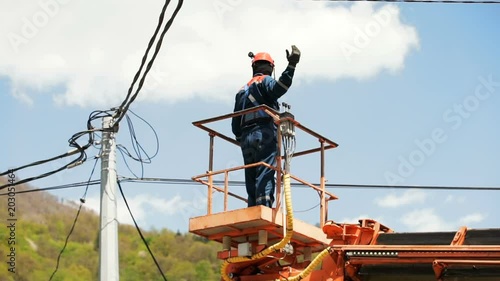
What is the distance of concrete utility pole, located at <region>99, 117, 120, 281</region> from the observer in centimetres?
1352

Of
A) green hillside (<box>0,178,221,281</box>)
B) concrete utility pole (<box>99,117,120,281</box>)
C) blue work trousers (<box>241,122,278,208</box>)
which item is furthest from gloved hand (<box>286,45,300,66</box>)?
green hillside (<box>0,178,221,281</box>)

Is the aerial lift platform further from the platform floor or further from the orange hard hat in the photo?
the orange hard hat

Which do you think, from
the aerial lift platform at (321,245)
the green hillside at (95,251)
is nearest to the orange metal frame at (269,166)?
the aerial lift platform at (321,245)

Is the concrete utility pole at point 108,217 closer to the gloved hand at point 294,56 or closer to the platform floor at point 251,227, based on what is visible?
the platform floor at point 251,227

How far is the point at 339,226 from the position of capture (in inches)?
463

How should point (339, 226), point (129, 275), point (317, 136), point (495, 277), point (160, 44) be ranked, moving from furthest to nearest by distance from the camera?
point (129, 275) < point (317, 136) < point (160, 44) < point (339, 226) < point (495, 277)

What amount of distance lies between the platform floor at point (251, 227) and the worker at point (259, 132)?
0.48 m

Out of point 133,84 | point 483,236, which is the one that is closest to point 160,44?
point 133,84

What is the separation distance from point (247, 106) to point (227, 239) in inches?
79.2

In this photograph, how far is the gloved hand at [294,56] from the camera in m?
12.2

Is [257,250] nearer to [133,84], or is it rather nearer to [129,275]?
[133,84]

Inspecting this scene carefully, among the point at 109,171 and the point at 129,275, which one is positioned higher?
the point at 129,275

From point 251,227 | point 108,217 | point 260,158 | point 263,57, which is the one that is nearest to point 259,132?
point 260,158

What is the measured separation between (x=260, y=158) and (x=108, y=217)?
102 inches
